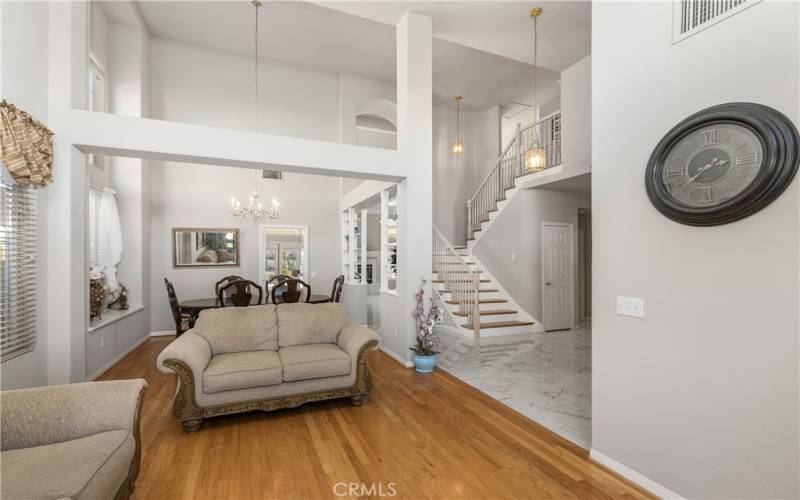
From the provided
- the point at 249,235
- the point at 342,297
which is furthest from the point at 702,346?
the point at 249,235

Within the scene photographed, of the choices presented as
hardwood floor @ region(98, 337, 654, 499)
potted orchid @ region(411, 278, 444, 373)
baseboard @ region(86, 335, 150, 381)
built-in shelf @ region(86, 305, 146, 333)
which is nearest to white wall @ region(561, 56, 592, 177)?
potted orchid @ region(411, 278, 444, 373)

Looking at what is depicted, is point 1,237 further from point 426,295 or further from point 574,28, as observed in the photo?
point 574,28

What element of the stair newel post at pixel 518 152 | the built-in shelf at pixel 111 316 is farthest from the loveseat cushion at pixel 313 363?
the stair newel post at pixel 518 152

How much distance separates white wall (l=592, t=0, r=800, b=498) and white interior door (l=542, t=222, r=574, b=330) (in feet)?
15.2

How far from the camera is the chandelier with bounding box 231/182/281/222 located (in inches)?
227

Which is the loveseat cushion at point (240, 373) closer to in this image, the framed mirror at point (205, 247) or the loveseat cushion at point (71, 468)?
the loveseat cushion at point (71, 468)

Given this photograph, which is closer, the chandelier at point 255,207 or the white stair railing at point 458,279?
the chandelier at point 255,207

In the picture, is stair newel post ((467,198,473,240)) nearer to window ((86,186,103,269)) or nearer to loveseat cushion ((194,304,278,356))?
loveseat cushion ((194,304,278,356))

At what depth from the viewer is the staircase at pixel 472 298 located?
6301 mm

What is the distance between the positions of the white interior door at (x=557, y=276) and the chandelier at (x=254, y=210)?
16.6ft

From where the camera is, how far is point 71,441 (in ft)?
5.89

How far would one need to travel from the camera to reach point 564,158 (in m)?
5.95

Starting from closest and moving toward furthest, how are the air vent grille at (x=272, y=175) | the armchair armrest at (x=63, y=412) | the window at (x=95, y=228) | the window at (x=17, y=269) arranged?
the armchair armrest at (x=63, y=412), the window at (x=17, y=269), the window at (x=95, y=228), the air vent grille at (x=272, y=175)

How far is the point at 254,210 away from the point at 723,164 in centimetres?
585
